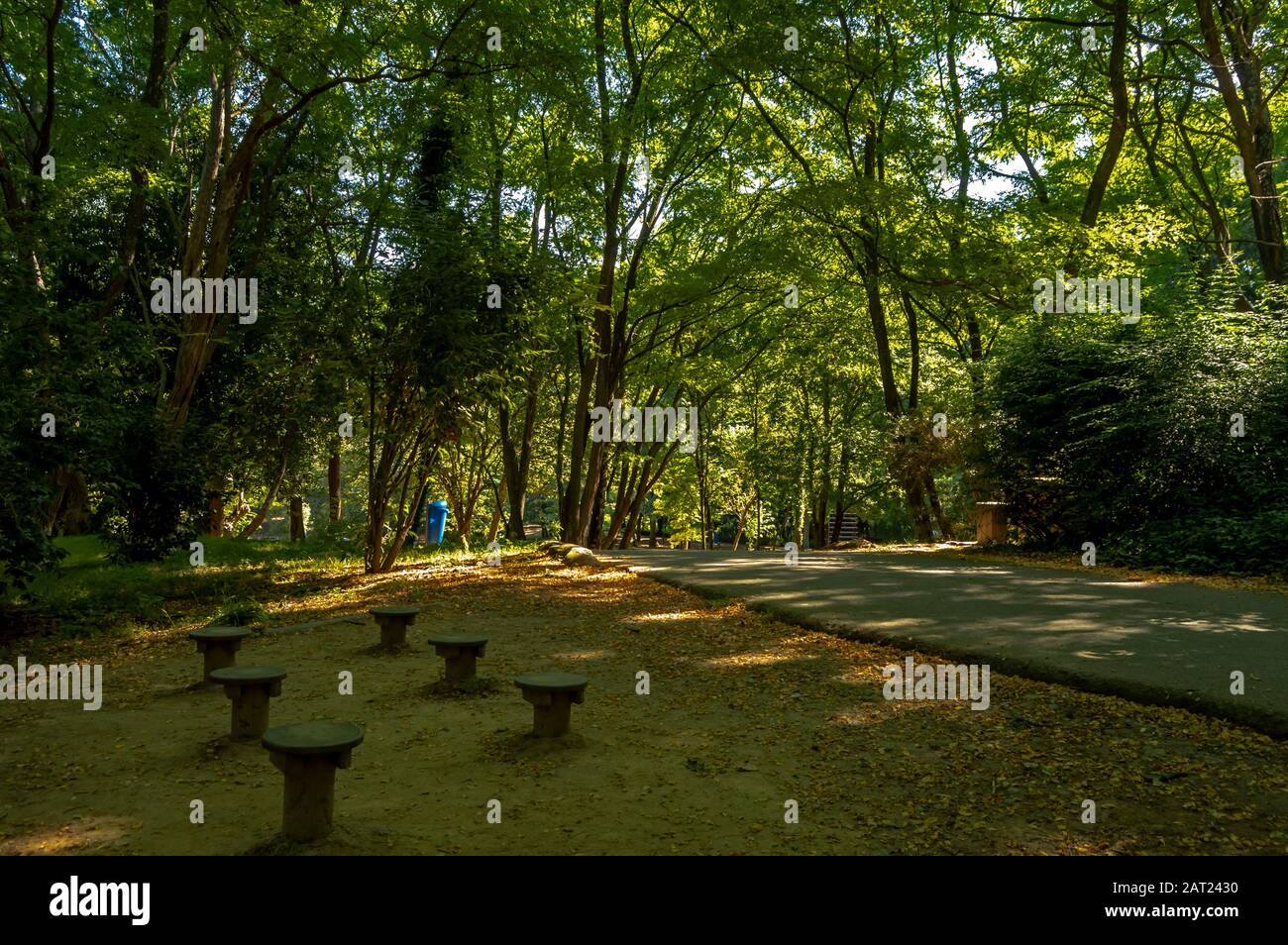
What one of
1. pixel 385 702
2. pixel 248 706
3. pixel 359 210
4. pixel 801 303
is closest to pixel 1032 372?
pixel 801 303

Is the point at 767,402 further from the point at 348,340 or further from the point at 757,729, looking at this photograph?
the point at 757,729

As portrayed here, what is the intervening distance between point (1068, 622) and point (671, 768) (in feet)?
13.4

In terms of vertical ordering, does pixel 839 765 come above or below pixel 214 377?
below

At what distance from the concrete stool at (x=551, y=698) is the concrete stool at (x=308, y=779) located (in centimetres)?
131

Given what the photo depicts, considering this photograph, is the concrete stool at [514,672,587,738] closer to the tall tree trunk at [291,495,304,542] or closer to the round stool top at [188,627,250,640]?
the round stool top at [188,627,250,640]

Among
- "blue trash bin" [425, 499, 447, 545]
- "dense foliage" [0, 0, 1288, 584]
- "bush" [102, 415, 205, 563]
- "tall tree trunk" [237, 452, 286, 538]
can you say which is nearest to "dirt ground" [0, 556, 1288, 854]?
"dense foliage" [0, 0, 1288, 584]

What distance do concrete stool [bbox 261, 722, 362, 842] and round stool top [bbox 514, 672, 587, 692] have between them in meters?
1.29

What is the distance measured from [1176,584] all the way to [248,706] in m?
9.15

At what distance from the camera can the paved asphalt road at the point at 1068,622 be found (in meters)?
4.55

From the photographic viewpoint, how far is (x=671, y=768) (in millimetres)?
4102

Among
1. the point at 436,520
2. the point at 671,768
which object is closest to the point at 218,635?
the point at 671,768

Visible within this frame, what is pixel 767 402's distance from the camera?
29.4 meters

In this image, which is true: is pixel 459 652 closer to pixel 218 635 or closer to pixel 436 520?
pixel 218 635

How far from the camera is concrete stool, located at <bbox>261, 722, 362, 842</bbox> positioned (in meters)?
3.19
